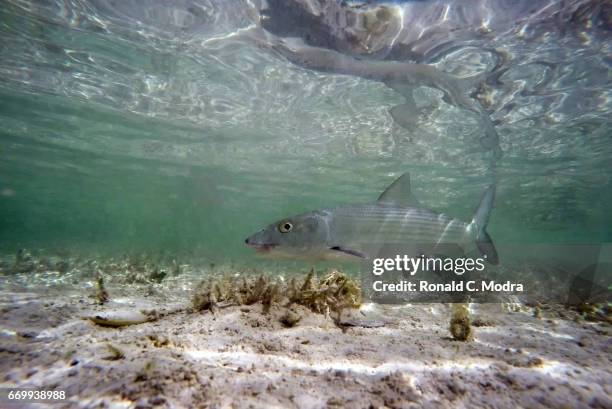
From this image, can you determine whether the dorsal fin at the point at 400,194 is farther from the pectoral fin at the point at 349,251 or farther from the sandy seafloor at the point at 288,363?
the sandy seafloor at the point at 288,363

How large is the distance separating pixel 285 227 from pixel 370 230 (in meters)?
1.59

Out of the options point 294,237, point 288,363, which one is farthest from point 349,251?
point 288,363

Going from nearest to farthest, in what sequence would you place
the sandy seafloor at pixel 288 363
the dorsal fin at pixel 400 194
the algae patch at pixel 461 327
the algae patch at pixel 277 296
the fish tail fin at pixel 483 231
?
the sandy seafloor at pixel 288 363 < the algae patch at pixel 461 327 < the algae patch at pixel 277 296 < the dorsal fin at pixel 400 194 < the fish tail fin at pixel 483 231

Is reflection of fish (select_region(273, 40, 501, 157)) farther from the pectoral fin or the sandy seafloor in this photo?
the sandy seafloor

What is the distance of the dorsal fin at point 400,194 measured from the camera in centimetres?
575

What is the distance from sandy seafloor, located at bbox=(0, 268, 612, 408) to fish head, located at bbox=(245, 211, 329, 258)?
0.83m

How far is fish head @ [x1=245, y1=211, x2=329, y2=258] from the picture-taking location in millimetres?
4387

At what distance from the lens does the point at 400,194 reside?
5852 mm

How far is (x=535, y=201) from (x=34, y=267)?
3775cm

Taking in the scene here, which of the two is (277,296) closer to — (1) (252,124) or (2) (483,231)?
(2) (483,231)

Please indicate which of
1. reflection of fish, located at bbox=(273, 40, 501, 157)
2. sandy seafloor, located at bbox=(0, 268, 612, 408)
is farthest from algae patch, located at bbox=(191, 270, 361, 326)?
reflection of fish, located at bbox=(273, 40, 501, 157)

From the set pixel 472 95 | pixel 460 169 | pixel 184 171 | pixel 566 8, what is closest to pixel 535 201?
pixel 460 169

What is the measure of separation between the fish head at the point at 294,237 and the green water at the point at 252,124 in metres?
8.67

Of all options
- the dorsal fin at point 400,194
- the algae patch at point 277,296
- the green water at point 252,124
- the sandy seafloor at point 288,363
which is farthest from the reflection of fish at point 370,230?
the green water at point 252,124
